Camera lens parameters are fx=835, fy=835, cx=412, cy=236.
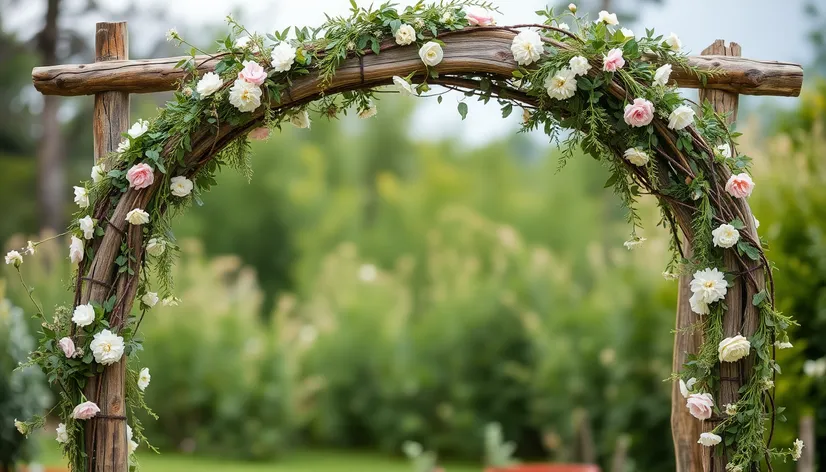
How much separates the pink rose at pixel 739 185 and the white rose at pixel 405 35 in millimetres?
836

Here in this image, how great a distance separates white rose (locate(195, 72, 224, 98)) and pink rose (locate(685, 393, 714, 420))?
4.49ft

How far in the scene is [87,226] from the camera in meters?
2.08

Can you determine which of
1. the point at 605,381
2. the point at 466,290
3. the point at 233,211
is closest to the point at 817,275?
the point at 605,381

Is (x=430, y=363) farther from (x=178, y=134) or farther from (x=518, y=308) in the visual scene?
(x=178, y=134)

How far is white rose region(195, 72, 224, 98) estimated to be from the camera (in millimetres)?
2023

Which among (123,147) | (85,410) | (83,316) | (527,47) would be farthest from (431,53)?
(85,410)

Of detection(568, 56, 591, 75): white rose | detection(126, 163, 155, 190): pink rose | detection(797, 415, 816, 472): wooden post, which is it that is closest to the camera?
detection(568, 56, 591, 75): white rose

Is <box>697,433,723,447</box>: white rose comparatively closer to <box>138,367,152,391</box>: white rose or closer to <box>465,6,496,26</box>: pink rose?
<box>465,6,496,26</box>: pink rose

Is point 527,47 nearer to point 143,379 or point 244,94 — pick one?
point 244,94

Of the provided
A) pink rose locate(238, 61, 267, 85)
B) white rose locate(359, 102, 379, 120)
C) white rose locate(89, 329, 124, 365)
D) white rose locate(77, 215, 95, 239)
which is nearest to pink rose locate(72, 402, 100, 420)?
white rose locate(89, 329, 124, 365)

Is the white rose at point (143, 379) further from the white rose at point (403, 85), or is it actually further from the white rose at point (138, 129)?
the white rose at point (403, 85)

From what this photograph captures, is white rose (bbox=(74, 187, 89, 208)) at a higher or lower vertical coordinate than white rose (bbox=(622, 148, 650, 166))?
higher

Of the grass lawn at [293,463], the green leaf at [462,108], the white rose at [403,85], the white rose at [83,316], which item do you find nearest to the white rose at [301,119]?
the white rose at [403,85]

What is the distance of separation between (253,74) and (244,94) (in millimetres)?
52
